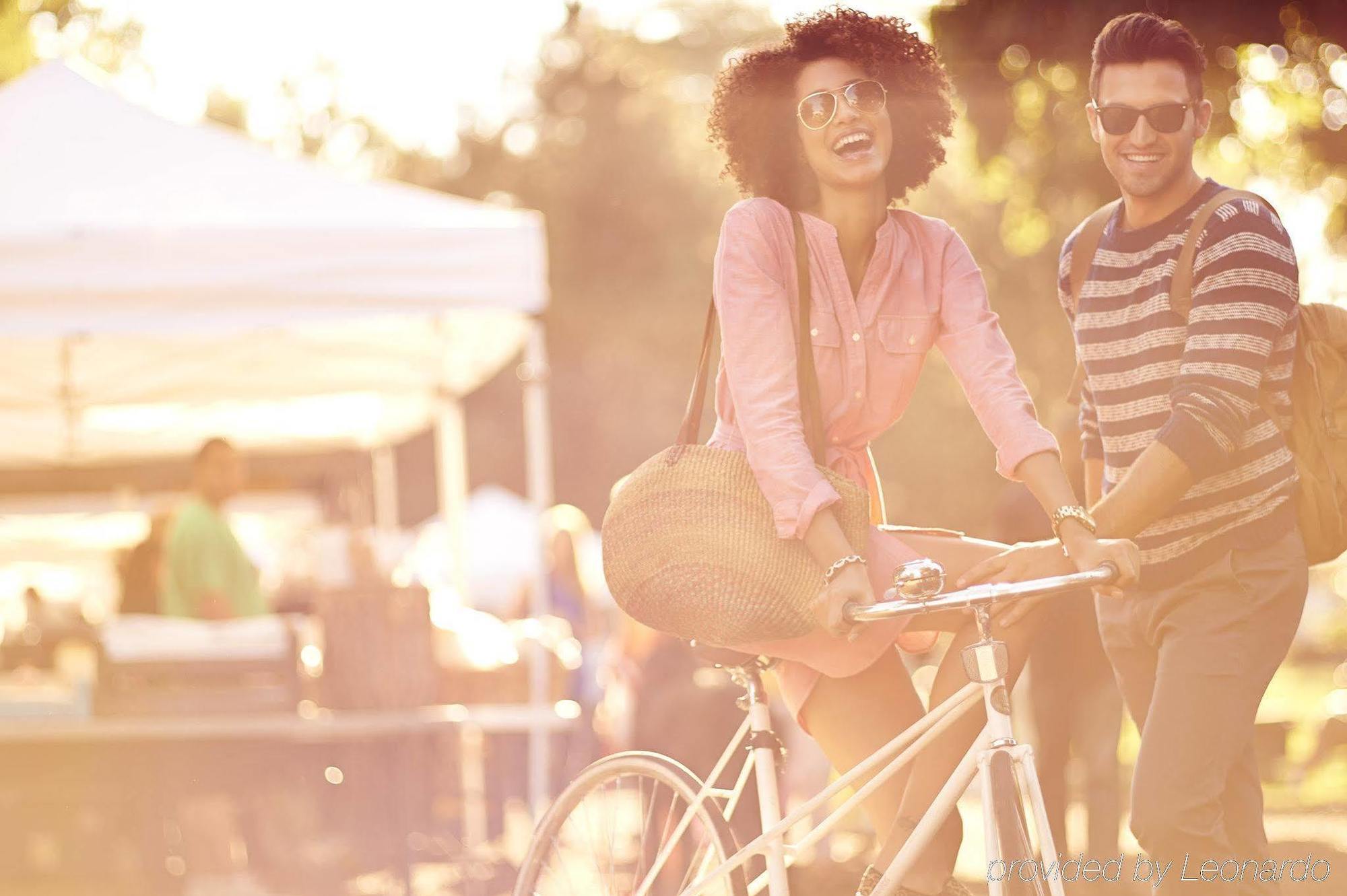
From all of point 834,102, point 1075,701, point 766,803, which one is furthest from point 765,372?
point 1075,701

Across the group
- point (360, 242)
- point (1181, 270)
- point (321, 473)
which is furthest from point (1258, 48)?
point (321, 473)

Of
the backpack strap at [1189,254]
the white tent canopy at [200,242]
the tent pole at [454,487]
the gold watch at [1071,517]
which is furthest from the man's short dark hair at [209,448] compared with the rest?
the gold watch at [1071,517]

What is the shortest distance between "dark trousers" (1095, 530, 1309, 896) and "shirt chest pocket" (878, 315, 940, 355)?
750mm

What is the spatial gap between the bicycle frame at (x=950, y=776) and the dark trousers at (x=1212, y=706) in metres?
0.54

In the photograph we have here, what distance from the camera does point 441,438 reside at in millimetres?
12125

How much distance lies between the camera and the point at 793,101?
3.48 meters

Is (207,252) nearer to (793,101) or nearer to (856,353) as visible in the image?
(793,101)

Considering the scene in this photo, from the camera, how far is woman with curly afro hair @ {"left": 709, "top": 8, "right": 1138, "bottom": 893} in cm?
316

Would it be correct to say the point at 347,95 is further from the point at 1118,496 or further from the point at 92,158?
the point at 1118,496

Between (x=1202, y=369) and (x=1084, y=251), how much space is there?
0.60m

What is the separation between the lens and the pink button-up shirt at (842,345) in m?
3.20

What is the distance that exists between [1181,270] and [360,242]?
447cm

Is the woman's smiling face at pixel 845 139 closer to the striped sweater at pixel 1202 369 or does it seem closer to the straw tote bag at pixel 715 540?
the straw tote bag at pixel 715 540

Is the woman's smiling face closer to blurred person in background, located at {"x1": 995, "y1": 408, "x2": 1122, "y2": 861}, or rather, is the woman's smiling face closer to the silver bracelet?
the silver bracelet
